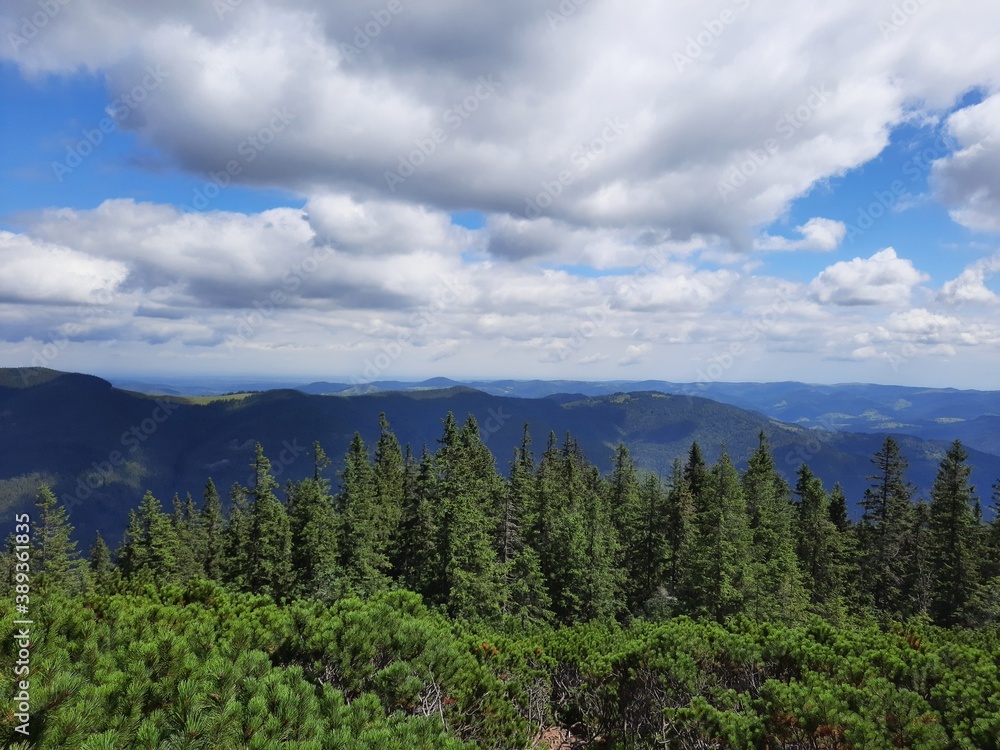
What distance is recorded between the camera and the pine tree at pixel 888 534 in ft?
143

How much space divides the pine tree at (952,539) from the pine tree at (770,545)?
10480mm

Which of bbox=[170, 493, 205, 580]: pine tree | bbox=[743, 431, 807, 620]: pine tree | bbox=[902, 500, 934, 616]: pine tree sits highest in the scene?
bbox=[743, 431, 807, 620]: pine tree

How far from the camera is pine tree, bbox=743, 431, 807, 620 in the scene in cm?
Result: 3005

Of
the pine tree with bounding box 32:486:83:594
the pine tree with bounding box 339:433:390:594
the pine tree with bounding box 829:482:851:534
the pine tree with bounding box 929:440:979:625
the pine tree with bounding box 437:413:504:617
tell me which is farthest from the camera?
the pine tree with bounding box 829:482:851:534

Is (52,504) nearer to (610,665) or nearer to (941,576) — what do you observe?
(610,665)

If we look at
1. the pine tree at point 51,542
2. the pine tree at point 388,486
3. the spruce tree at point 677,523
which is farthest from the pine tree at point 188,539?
the spruce tree at point 677,523

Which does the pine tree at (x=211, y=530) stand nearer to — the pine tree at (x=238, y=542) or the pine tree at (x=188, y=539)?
the pine tree at (x=188, y=539)

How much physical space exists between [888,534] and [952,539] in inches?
178

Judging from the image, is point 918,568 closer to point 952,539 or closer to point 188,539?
point 952,539

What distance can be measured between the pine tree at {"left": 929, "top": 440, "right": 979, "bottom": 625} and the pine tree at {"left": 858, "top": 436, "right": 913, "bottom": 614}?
2.23 metres

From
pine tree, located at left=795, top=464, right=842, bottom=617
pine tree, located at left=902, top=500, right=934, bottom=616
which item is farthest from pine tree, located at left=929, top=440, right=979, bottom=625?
pine tree, located at left=795, top=464, right=842, bottom=617

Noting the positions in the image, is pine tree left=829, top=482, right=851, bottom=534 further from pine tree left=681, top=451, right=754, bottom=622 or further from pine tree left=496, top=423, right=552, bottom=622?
pine tree left=496, top=423, right=552, bottom=622

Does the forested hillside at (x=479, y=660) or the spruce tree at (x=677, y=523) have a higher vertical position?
the forested hillside at (x=479, y=660)

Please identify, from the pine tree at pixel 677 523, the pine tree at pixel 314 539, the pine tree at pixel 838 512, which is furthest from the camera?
the pine tree at pixel 838 512
